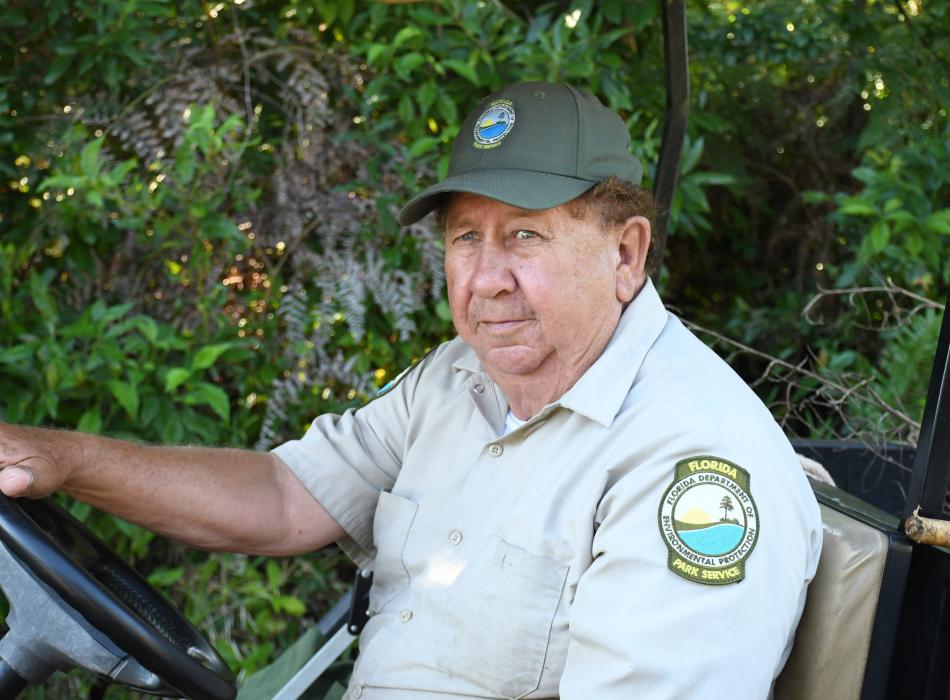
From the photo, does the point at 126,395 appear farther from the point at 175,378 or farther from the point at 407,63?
the point at 407,63

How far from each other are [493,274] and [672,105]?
708 millimetres

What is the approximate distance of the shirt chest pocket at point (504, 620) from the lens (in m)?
1.51

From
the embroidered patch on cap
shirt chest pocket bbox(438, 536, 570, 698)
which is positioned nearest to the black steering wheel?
shirt chest pocket bbox(438, 536, 570, 698)

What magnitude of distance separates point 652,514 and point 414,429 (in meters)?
0.66

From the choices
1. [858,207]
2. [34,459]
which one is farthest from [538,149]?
[858,207]

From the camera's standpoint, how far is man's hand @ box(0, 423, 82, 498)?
1.58 m

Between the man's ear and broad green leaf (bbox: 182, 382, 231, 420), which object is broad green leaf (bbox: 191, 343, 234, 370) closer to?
broad green leaf (bbox: 182, 382, 231, 420)

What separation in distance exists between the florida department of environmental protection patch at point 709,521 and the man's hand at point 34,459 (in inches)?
35.7

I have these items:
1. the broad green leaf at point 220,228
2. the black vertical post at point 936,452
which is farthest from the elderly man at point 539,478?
the broad green leaf at point 220,228

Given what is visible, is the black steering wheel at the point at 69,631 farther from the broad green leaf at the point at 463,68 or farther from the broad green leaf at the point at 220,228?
the broad green leaf at the point at 463,68

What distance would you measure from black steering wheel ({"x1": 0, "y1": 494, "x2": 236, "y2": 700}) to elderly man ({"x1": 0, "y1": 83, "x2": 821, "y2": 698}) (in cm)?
17

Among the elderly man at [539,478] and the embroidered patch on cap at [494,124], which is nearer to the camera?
the elderly man at [539,478]

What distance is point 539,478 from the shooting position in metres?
1.59

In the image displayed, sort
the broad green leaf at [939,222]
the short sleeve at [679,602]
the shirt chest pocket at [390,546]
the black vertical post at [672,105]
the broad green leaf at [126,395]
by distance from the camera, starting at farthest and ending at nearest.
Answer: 1. the broad green leaf at [939,222]
2. the broad green leaf at [126,395]
3. the black vertical post at [672,105]
4. the shirt chest pocket at [390,546]
5. the short sleeve at [679,602]
